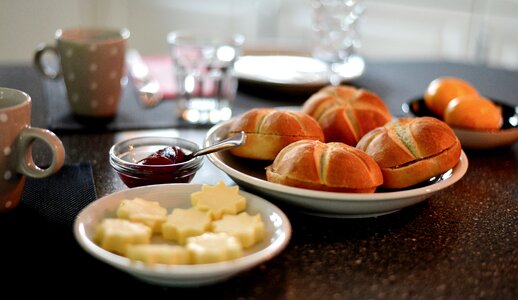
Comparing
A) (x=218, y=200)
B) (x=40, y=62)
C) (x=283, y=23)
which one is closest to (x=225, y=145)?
(x=218, y=200)

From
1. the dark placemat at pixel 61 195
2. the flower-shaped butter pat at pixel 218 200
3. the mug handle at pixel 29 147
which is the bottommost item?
the dark placemat at pixel 61 195

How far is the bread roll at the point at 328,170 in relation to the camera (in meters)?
0.78

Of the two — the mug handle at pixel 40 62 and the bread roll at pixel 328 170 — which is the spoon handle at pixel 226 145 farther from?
the mug handle at pixel 40 62

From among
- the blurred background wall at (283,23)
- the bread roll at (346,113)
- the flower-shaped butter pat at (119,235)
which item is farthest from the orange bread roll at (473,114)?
the blurred background wall at (283,23)

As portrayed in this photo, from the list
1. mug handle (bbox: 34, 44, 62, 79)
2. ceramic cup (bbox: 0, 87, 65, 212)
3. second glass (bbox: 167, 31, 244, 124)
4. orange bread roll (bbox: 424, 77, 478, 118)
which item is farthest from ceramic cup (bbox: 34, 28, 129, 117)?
orange bread roll (bbox: 424, 77, 478, 118)

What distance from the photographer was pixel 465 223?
0.86 metres

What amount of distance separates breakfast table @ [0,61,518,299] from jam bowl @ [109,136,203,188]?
50 millimetres

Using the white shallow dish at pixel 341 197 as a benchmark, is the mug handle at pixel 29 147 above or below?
above

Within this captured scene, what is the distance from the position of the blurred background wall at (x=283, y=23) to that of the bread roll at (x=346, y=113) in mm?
1750

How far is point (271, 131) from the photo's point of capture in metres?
0.90

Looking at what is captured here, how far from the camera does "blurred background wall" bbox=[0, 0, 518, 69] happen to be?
2896 mm

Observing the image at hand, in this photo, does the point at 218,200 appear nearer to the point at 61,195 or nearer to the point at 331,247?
the point at 331,247

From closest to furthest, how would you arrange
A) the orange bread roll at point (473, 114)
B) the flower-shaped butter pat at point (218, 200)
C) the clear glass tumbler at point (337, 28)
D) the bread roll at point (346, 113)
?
the flower-shaped butter pat at point (218, 200) < the bread roll at point (346, 113) < the orange bread roll at point (473, 114) < the clear glass tumbler at point (337, 28)

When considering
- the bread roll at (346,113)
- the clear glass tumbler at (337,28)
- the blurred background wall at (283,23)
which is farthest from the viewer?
the blurred background wall at (283,23)
